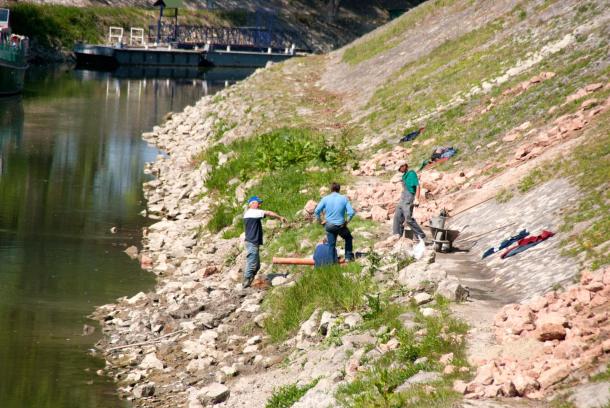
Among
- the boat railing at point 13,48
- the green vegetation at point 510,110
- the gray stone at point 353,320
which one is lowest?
the gray stone at point 353,320

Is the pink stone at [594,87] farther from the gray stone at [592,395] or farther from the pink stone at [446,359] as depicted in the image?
the gray stone at [592,395]

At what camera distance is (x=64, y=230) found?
32.8 m

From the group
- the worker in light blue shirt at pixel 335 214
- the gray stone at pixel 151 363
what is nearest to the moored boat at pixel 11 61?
the worker in light blue shirt at pixel 335 214

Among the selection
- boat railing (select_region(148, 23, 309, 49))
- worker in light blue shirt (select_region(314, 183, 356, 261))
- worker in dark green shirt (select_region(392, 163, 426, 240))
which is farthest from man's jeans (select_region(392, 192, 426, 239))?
boat railing (select_region(148, 23, 309, 49))

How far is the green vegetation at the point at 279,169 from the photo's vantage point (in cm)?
3111

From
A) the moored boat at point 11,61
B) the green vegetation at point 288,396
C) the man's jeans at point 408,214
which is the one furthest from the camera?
the moored boat at point 11,61

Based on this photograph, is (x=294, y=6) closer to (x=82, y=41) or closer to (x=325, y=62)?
(x=82, y=41)

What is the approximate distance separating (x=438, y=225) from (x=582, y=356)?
28.6 ft

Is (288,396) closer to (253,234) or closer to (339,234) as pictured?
(339,234)

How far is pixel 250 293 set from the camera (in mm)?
23953

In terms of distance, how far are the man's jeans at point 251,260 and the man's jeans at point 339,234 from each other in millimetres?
2074

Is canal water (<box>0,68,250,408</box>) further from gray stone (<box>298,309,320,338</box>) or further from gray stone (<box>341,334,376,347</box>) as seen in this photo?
gray stone (<box>341,334,376,347</box>)

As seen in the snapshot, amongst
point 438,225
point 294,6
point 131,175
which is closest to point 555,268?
point 438,225

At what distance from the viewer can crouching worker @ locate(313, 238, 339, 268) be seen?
23.0 metres
